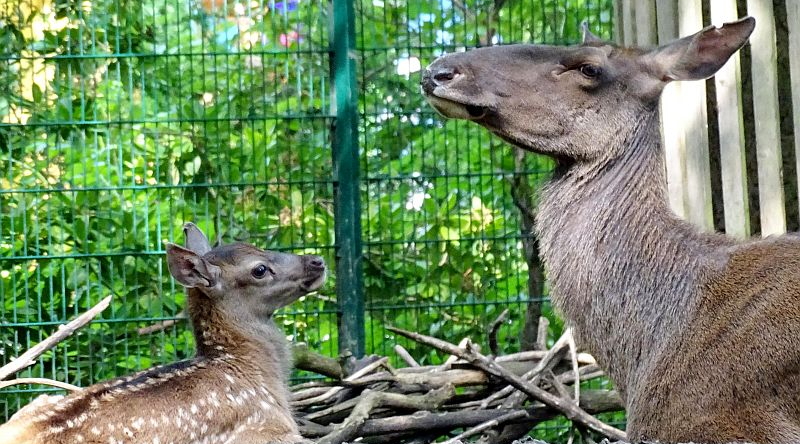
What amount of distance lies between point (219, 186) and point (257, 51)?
3.33ft

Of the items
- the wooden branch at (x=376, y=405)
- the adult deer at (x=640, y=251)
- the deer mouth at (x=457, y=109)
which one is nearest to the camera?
the adult deer at (x=640, y=251)

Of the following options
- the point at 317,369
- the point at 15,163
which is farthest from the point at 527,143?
the point at 15,163

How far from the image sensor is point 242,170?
923 centimetres

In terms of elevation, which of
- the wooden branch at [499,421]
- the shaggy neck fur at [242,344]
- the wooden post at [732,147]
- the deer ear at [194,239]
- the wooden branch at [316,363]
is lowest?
the wooden branch at [499,421]

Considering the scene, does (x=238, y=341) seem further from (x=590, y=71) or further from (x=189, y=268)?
(x=590, y=71)

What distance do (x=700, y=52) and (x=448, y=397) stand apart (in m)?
2.54

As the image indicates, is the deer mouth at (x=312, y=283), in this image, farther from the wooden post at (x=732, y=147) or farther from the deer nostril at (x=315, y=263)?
the wooden post at (x=732, y=147)

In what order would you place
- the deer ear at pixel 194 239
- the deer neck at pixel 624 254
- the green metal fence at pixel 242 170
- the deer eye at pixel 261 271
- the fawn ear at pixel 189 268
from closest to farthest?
the deer neck at pixel 624 254 < the fawn ear at pixel 189 268 < the deer eye at pixel 261 271 < the deer ear at pixel 194 239 < the green metal fence at pixel 242 170

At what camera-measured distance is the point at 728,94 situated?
6.69m

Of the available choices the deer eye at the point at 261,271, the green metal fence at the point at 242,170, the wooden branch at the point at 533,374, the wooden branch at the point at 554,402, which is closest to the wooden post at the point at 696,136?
the wooden branch at the point at 533,374

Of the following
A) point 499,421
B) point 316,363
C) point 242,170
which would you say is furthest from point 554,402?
point 242,170

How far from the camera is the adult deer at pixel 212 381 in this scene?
18.5ft

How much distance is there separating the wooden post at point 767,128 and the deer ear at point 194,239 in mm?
3107

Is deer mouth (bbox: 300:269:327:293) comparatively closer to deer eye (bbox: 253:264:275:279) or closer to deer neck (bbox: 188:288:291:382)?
deer eye (bbox: 253:264:275:279)
